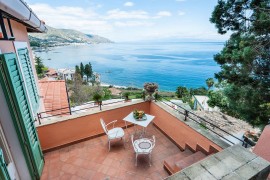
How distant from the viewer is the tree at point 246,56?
4258 mm

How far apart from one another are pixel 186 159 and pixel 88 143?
8.30ft

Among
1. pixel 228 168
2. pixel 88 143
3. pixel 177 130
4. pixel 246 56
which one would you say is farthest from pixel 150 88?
Answer: pixel 228 168

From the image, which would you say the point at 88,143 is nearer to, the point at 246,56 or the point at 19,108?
the point at 19,108

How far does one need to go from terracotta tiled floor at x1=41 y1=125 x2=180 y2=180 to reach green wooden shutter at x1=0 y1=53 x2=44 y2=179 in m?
0.53

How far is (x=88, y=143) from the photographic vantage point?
4.11m

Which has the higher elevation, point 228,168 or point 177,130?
point 228,168

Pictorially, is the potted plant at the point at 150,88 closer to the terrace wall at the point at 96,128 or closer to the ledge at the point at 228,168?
the terrace wall at the point at 96,128

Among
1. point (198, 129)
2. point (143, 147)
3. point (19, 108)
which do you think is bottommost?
point (143, 147)

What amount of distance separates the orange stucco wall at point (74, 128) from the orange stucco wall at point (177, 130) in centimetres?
92

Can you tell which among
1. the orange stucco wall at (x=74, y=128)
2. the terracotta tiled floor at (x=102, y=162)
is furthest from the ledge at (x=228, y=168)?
the orange stucco wall at (x=74, y=128)

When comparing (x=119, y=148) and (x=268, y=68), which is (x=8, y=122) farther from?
(x=268, y=68)

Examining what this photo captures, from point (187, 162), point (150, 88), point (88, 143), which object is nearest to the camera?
point (187, 162)

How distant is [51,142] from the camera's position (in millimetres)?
3787

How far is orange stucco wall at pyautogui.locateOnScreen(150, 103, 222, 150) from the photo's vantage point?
3.32 meters
